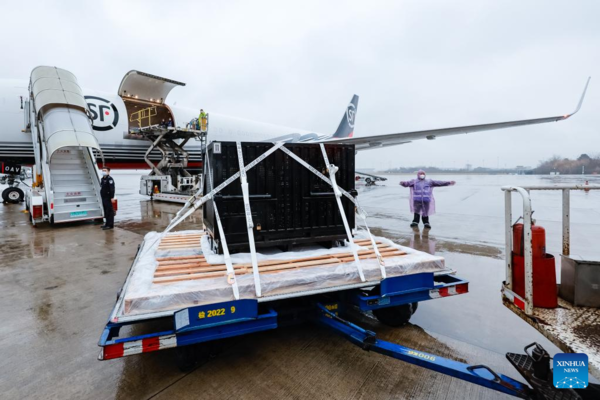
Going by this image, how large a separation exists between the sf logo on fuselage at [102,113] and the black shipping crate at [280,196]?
541 inches

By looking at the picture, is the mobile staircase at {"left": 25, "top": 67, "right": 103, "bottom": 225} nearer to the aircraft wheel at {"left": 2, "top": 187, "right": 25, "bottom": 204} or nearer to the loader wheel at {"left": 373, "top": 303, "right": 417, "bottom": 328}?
the aircraft wheel at {"left": 2, "top": 187, "right": 25, "bottom": 204}

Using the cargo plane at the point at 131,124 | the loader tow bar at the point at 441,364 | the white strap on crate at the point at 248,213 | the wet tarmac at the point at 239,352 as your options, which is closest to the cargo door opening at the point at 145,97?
the cargo plane at the point at 131,124

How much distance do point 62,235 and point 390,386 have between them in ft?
28.8

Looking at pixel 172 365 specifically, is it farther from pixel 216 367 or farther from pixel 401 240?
pixel 401 240

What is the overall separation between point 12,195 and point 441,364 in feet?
66.5

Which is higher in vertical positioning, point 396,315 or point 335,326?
point 335,326

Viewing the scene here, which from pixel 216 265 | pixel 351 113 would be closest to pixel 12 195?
pixel 216 265

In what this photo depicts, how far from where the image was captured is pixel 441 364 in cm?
223

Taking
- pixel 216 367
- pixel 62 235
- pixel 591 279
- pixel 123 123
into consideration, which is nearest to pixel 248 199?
pixel 216 367

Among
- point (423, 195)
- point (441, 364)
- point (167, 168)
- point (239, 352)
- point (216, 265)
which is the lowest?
point (239, 352)

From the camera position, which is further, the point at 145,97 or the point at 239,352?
the point at 145,97

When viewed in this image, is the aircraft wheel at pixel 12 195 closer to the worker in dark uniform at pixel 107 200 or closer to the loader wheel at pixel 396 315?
the worker in dark uniform at pixel 107 200

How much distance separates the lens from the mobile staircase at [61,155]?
9.27m

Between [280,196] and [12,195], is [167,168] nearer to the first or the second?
[12,195]
